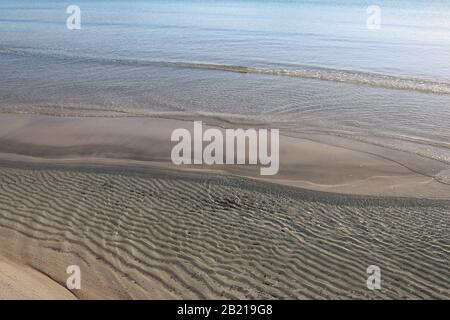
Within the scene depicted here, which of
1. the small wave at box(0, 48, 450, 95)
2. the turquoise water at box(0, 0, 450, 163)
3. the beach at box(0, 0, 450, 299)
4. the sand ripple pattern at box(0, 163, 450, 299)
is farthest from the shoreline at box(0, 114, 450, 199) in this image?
the small wave at box(0, 48, 450, 95)

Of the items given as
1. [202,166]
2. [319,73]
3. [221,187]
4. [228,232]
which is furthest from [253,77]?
[228,232]

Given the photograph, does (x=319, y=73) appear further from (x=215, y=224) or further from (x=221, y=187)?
(x=215, y=224)

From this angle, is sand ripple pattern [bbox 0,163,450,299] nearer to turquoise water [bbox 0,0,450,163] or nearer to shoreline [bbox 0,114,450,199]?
shoreline [bbox 0,114,450,199]

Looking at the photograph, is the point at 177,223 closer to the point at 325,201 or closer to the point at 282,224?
the point at 282,224

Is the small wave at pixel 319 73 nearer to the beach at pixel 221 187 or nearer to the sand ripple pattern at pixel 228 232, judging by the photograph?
the beach at pixel 221 187

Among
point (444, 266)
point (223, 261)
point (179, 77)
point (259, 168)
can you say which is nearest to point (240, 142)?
point (259, 168)
